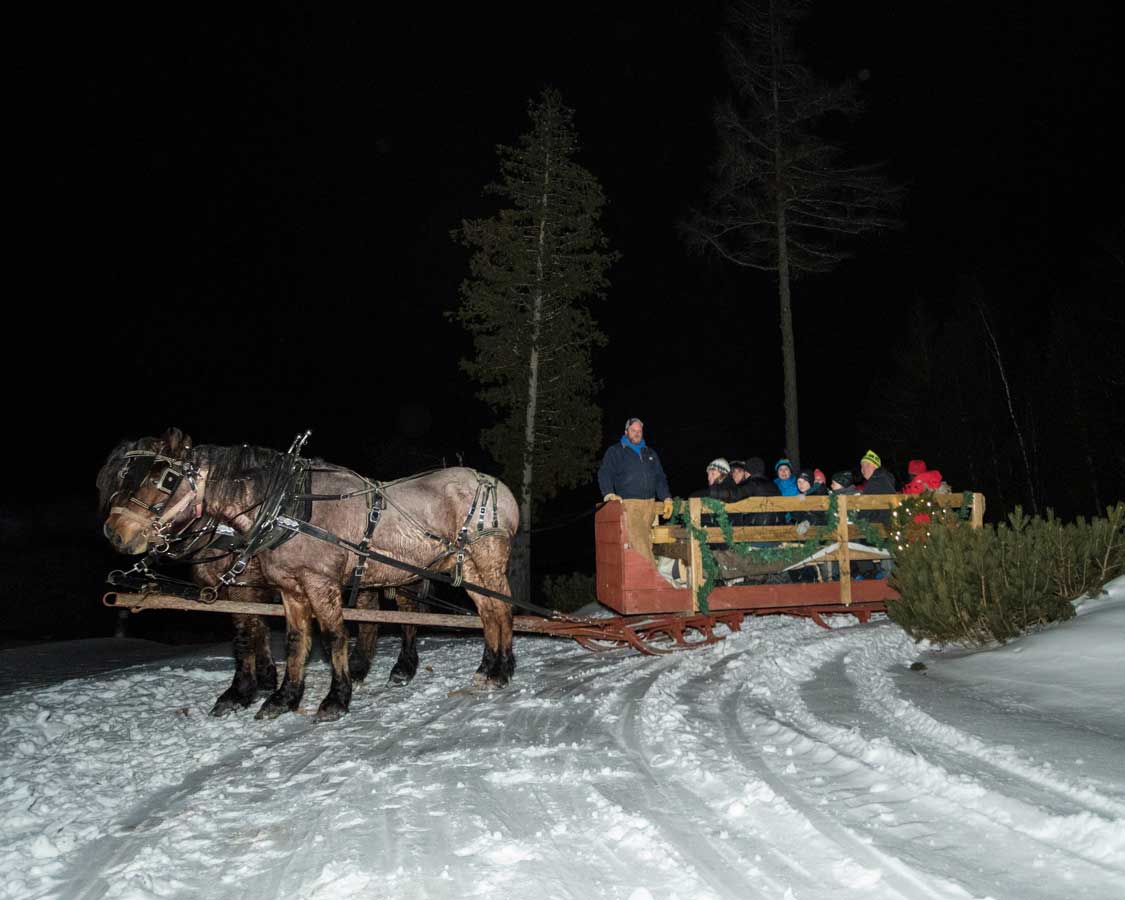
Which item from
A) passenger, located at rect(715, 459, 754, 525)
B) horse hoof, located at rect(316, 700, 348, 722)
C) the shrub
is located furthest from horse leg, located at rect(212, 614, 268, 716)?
the shrub

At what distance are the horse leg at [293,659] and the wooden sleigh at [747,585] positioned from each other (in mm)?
3227

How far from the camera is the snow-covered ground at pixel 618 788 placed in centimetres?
296

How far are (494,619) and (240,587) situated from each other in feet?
7.70

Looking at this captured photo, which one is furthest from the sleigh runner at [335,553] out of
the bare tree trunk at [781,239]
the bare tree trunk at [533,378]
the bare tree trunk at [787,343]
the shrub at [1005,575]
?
the bare tree trunk at [533,378]

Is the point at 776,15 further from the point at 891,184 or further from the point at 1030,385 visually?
the point at 1030,385

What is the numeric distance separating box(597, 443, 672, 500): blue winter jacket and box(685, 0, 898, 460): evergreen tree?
25.9 feet

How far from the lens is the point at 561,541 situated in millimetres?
37875

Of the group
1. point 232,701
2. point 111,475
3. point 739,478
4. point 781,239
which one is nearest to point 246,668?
point 232,701

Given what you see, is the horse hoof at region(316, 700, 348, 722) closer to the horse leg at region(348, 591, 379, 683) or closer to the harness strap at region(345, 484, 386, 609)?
the harness strap at region(345, 484, 386, 609)

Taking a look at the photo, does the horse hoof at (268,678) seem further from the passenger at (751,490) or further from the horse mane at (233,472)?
the passenger at (751,490)

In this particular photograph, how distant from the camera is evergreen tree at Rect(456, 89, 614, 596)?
17531mm

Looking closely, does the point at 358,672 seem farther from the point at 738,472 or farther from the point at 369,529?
the point at 738,472

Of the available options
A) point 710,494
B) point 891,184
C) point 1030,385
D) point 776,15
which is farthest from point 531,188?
point 1030,385

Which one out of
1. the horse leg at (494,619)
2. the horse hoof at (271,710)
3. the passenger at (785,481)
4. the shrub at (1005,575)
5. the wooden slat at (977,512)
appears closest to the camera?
the horse hoof at (271,710)
